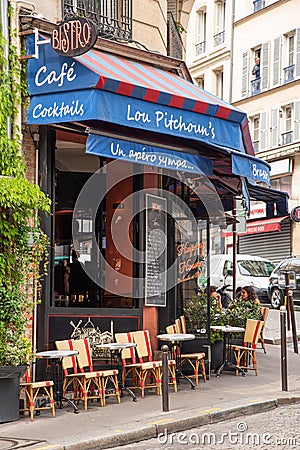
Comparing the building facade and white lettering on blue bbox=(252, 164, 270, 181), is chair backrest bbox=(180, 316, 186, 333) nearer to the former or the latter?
the building facade

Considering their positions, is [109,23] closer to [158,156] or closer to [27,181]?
[158,156]

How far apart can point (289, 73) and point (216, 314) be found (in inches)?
890

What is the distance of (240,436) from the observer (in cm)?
882

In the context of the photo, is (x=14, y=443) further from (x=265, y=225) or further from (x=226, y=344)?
(x=265, y=225)

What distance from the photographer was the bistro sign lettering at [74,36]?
31.7 feet

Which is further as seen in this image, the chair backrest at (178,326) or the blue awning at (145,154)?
the chair backrest at (178,326)

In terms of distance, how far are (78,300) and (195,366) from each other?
2.00m

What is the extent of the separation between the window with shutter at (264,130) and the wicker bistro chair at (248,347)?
905 inches

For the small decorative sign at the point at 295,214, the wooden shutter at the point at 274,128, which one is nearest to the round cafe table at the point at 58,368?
the small decorative sign at the point at 295,214

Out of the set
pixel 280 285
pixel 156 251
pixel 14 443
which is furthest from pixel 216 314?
pixel 280 285

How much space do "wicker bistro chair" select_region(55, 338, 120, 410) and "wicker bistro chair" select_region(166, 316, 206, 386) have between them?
1562mm

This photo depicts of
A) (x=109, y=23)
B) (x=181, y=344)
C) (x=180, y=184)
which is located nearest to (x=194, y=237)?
(x=180, y=184)

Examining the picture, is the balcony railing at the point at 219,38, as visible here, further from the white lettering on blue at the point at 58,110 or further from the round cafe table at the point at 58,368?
the round cafe table at the point at 58,368

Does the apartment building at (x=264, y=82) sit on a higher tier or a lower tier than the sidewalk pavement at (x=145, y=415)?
higher
